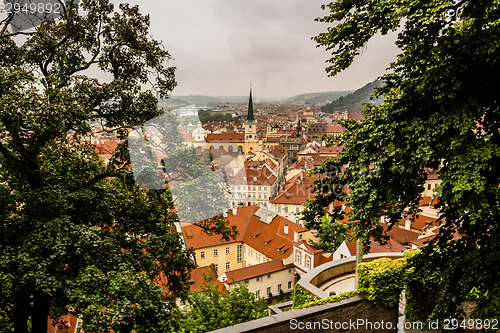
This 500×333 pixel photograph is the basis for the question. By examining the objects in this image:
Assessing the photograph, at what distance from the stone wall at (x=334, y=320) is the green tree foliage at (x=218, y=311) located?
4.09 meters

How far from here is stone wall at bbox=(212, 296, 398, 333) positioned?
302 inches

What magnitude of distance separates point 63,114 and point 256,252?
100 ft

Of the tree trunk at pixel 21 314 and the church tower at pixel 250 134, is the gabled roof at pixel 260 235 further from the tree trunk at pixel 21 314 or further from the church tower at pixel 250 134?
the church tower at pixel 250 134

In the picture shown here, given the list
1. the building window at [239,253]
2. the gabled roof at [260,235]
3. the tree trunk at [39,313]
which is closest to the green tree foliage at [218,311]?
the tree trunk at [39,313]

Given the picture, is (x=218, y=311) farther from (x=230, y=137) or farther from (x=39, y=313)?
(x=230, y=137)

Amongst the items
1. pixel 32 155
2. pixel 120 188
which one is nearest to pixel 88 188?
pixel 120 188

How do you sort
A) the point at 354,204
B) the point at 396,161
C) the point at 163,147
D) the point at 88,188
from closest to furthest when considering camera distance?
1. the point at 396,161
2. the point at 354,204
3. the point at 88,188
4. the point at 163,147

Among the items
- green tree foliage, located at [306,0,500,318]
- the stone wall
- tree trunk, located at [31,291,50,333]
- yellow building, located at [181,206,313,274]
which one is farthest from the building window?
green tree foliage, located at [306,0,500,318]

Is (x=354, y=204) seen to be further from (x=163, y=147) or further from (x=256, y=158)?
(x=256, y=158)

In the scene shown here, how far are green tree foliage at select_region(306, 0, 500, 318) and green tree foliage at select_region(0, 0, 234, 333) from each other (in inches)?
178

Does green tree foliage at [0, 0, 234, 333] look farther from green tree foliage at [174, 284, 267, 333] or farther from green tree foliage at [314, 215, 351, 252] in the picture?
green tree foliage at [314, 215, 351, 252]

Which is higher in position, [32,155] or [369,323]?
[32,155]

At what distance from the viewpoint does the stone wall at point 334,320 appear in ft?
25.2

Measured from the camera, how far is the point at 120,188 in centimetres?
848
